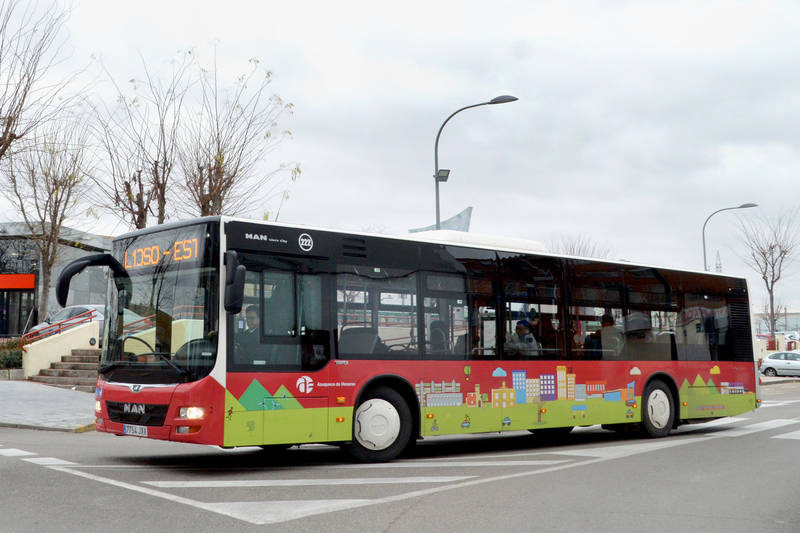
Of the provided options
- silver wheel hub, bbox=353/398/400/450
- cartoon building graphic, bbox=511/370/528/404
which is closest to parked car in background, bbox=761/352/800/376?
cartoon building graphic, bbox=511/370/528/404

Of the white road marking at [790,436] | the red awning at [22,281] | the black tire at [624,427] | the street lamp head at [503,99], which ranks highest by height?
the street lamp head at [503,99]

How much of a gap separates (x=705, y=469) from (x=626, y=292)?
172 inches

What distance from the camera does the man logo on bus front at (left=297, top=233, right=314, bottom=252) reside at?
400 inches

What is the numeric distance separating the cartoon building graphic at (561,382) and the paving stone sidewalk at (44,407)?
8.95 metres

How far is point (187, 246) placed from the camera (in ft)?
Answer: 31.4

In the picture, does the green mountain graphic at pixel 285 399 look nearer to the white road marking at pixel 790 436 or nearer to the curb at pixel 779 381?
the white road marking at pixel 790 436

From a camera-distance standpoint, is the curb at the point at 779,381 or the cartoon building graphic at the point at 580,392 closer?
the cartoon building graphic at the point at 580,392

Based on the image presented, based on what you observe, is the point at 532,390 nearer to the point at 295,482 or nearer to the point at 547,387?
the point at 547,387

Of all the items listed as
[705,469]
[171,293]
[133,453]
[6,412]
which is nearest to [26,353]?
Answer: [6,412]

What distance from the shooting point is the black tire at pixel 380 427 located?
34.5 feet

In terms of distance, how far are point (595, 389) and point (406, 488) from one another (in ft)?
19.4

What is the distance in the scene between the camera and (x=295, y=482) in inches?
346

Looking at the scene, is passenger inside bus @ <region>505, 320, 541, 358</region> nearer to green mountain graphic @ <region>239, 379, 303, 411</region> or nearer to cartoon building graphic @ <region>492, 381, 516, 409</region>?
cartoon building graphic @ <region>492, 381, 516, 409</region>

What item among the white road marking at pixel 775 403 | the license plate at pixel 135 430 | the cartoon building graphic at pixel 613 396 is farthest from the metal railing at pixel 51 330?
the white road marking at pixel 775 403
